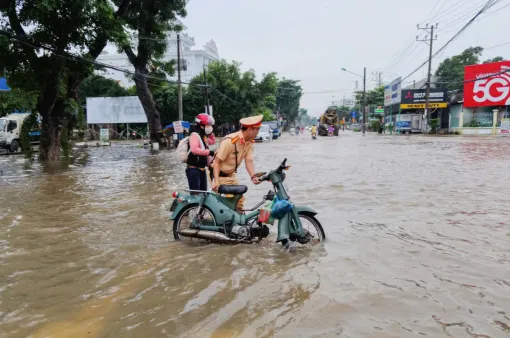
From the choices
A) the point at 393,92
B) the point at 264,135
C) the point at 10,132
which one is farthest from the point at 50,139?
the point at 393,92

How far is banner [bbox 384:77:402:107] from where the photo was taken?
47.2m

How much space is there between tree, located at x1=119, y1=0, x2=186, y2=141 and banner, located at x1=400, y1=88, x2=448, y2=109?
1147 inches

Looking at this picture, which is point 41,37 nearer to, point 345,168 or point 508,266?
point 345,168

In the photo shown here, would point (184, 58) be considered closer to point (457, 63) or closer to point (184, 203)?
point (457, 63)

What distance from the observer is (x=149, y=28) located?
21031mm

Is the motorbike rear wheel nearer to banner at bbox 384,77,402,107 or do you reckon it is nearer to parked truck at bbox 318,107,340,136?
parked truck at bbox 318,107,340,136

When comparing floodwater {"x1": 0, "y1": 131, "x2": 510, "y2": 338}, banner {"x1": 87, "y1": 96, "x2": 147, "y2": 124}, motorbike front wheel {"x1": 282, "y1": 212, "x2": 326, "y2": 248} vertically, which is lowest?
floodwater {"x1": 0, "y1": 131, "x2": 510, "y2": 338}

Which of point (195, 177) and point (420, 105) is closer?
point (195, 177)

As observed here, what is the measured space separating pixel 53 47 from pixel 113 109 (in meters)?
19.8

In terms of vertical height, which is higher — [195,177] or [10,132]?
[10,132]

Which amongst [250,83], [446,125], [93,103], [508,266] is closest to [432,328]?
[508,266]

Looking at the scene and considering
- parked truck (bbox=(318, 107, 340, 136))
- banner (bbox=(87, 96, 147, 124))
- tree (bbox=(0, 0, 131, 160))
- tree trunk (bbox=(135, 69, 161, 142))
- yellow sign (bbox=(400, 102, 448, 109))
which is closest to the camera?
tree (bbox=(0, 0, 131, 160))

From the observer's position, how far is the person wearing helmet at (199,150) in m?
5.55

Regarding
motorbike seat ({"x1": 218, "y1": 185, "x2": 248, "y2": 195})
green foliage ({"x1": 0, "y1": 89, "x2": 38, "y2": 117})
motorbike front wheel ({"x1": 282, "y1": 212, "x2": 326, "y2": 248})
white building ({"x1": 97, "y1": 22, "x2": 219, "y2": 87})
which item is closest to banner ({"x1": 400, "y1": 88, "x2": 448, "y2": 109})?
white building ({"x1": 97, "y1": 22, "x2": 219, "y2": 87})
